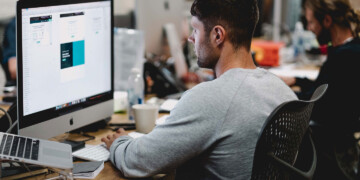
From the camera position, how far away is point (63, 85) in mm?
1660

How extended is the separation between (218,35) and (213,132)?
314mm

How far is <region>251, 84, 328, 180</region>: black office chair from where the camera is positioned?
123cm

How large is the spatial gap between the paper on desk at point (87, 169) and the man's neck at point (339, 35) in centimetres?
165

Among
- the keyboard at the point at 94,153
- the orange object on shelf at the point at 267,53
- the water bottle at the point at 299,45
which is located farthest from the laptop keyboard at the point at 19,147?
the water bottle at the point at 299,45

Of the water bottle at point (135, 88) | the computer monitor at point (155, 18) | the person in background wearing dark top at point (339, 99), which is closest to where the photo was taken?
the water bottle at point (135, 88)

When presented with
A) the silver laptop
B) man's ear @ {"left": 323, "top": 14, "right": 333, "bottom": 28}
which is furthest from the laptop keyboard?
man's ear @ {"left": 323, "top": 14, "right": 333, "bottom": 28}

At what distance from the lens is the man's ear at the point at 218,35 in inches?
55.3

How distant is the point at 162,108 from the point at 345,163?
0.98 m

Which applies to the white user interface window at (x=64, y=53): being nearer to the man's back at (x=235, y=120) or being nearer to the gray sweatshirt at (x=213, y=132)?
the gray sweatshirt at (x=213, y=132)

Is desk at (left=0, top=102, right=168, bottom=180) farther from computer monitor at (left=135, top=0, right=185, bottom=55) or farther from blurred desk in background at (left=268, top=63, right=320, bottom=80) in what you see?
blurred desk in background at (left=268, top=63, right=320, bottom=80)

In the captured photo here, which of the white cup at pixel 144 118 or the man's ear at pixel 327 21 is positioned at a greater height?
the man's ear at pixel 327 21

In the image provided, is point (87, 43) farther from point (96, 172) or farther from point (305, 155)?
point (305, 155)

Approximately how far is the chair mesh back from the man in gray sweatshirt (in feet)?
0.17

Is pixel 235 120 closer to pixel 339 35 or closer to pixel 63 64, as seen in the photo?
pixel 63 64
